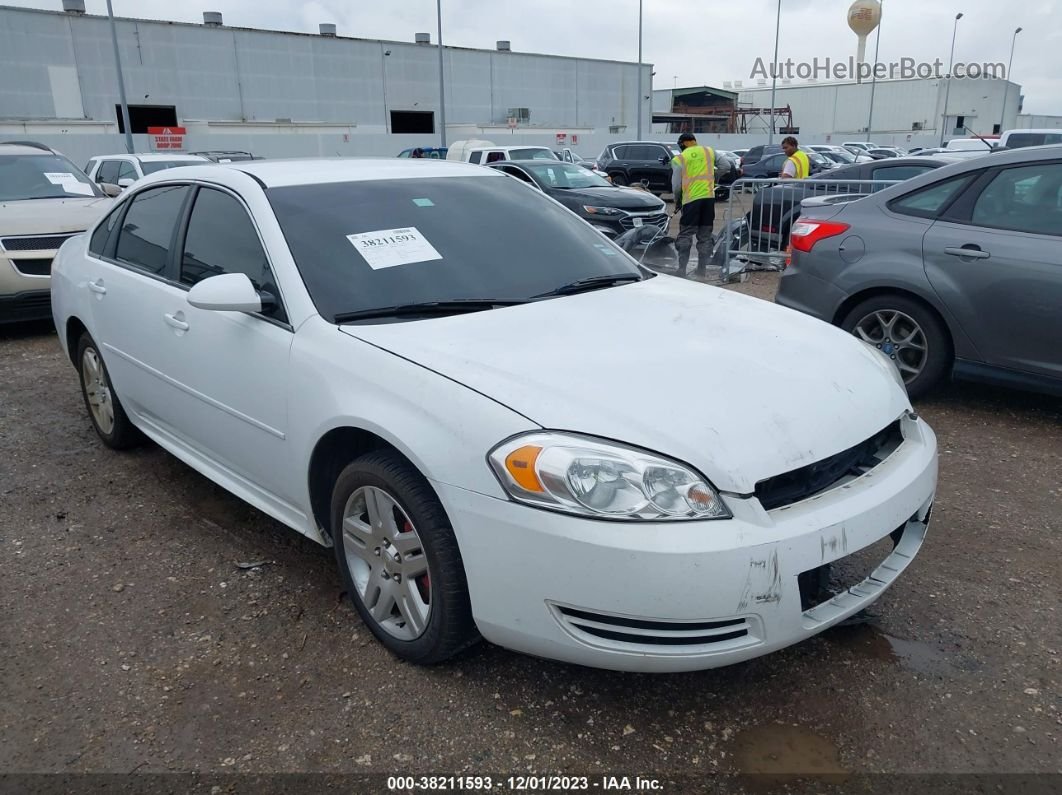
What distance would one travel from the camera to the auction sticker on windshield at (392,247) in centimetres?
315

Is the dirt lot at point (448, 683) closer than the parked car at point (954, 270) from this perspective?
Yes

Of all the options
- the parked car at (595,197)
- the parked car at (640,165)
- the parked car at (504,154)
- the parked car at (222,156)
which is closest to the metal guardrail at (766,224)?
the parked car at (595,197)

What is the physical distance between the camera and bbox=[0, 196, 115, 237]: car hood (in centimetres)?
753

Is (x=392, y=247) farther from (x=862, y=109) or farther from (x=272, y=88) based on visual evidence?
(x=862, y=109)

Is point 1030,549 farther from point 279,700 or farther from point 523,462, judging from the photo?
point 279,700

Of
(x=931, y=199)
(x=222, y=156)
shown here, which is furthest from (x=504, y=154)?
(x=931, y=199)

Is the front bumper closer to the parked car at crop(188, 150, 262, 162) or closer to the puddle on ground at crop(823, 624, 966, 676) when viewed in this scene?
A: the puddle on ground at crop(823, 624, 966, 676)

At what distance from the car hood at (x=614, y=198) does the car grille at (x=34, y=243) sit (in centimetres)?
730

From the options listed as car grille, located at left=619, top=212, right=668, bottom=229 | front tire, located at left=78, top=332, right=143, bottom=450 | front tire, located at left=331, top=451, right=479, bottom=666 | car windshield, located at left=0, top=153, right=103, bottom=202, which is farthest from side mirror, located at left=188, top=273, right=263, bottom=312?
car grille, located at left=619, top=212, right=668, bottom=229

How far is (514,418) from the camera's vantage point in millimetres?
2305

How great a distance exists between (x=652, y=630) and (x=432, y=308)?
4.53 feet

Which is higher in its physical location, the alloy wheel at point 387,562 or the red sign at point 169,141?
the red sign at point 169,141

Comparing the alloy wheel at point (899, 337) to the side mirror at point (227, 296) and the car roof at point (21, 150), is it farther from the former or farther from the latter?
the car roof at point (21, 150)

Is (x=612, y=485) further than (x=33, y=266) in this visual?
No
